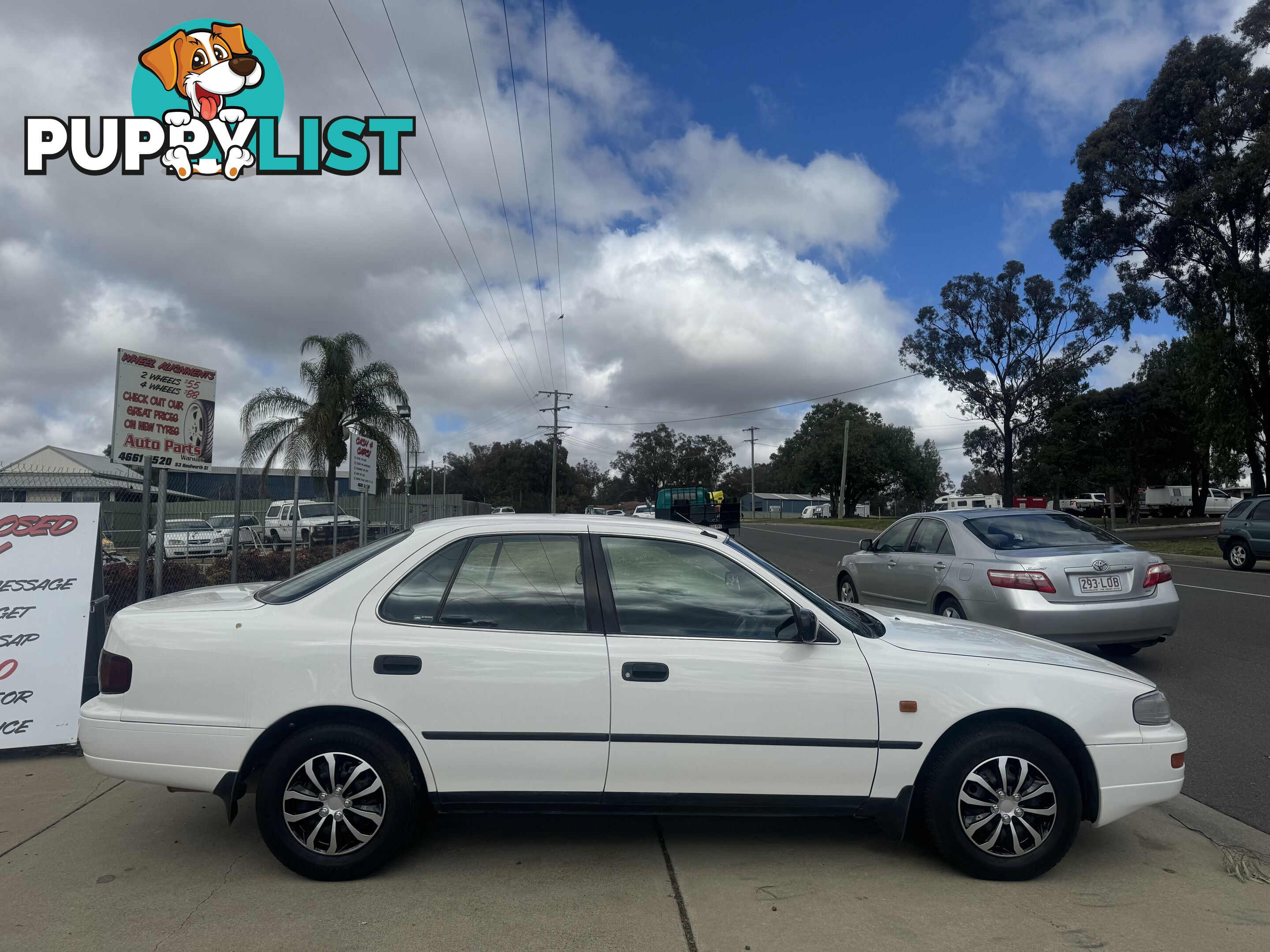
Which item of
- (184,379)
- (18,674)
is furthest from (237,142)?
(18,674)

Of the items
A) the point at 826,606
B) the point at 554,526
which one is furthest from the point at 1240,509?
the point at 554,526

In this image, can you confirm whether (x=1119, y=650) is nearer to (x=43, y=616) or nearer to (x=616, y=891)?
(x=616, y=891)

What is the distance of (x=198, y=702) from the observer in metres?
3.71

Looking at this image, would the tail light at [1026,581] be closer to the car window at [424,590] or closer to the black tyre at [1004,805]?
the black tyre at [1004,805]

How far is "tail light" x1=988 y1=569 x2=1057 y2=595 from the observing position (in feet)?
23.7

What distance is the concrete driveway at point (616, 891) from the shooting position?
128 inches

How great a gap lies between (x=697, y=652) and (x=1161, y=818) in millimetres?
2719

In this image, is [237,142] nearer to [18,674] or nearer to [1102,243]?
[18,674]

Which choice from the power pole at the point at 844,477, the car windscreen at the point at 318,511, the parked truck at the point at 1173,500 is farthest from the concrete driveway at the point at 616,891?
the parked truck at the point at 1173,500

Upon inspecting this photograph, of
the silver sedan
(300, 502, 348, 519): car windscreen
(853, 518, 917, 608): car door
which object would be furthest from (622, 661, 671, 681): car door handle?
(300, 502, 348, 519): car windscreen

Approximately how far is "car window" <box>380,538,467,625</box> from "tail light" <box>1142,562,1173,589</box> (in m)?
6.15

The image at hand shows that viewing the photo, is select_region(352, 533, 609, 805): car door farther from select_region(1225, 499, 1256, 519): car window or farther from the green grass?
the green grass

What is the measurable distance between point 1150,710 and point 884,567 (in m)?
5.52

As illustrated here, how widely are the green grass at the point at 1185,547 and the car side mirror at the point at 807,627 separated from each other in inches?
795
